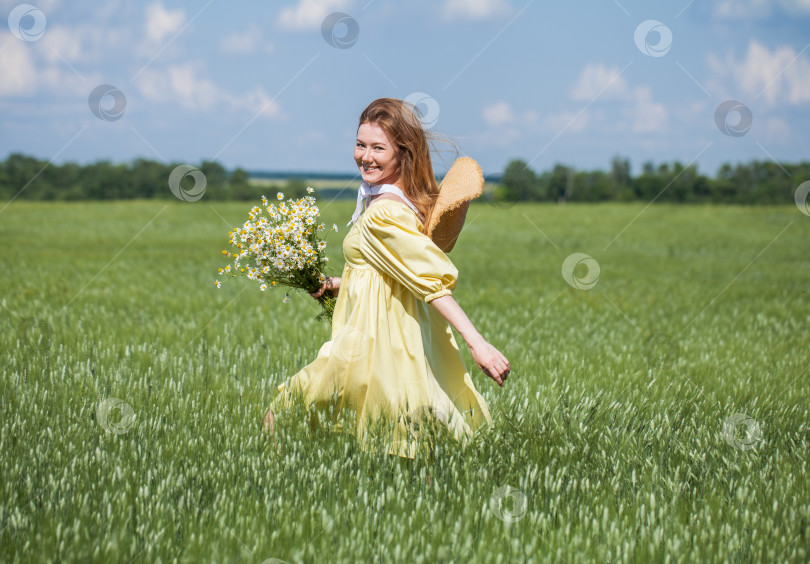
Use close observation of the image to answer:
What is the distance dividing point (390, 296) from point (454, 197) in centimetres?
62

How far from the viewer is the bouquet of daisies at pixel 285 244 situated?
4.28 metres

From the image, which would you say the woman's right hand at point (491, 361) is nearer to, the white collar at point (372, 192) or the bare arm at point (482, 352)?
the bare arm at point (482, 352)

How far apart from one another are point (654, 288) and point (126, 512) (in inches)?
449

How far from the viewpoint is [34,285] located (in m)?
11.2

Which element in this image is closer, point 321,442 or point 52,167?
point 321,442

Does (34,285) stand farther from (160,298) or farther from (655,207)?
(655,207)

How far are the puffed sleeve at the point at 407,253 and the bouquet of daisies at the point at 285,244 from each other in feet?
1.23

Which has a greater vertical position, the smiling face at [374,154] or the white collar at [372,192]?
the smiling face at [374,154]

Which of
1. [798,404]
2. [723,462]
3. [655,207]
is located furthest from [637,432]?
[655,207]
